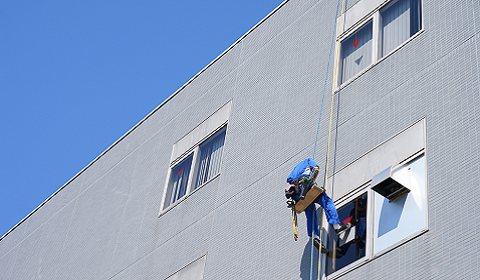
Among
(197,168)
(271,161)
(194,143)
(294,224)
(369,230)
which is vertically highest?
(194,143)

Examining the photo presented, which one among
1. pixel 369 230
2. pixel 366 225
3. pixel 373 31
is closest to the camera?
pixel 369 230

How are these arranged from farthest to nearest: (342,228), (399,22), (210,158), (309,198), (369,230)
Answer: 1. (210,158)
2. (399,22)
3. (309,198)
4. (342,228)
5. (369,230)

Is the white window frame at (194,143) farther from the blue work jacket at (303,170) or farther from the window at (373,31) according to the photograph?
the blue work jacket at (303,170)

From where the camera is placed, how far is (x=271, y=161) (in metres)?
11.7

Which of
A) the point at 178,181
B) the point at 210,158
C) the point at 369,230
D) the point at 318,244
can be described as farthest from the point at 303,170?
the point at 178,181

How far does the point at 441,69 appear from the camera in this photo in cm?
939

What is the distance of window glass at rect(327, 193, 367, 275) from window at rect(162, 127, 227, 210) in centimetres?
430

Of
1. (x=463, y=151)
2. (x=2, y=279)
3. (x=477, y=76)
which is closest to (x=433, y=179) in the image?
(x=463, y=151)

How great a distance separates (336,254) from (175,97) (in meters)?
8.36

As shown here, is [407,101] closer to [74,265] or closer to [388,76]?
[388,76]

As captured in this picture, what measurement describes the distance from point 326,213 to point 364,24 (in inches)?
156

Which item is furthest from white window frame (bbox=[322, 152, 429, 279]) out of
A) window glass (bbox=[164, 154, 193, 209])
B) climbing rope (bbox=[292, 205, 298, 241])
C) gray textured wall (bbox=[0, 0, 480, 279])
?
window glass (bbox=[164, 154, 193, 209])

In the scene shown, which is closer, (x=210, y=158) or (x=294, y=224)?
(x=294, y=224)

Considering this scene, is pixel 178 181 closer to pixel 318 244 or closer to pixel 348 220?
pixel 318 244
